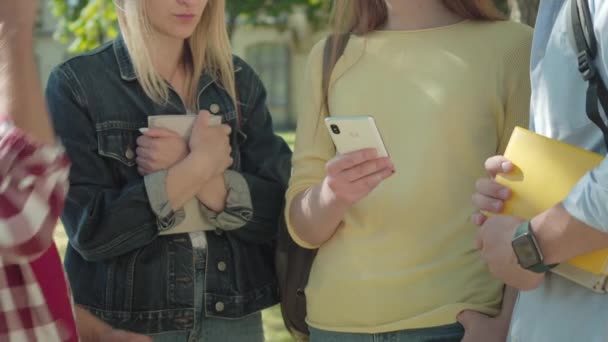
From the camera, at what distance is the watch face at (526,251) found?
1.89 meters

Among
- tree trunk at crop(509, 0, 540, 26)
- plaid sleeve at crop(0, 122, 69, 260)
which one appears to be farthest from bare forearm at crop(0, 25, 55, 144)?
tree trunk at crop(509, 0, 540, 26)

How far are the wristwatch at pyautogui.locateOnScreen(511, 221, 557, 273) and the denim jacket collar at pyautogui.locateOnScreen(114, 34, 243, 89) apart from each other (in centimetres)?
123

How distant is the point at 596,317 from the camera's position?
186 cm

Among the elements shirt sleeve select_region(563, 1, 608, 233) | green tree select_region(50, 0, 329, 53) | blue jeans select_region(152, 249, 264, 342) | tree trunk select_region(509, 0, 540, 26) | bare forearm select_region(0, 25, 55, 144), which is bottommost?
green tree select_region(50, 0, 329, 53)

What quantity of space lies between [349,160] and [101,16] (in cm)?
1096

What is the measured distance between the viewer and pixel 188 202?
271 cm

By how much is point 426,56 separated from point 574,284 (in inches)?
32.4

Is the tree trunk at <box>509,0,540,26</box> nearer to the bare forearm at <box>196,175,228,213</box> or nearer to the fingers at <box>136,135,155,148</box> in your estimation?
the bare forearm at <box>196,175,228,213</box>

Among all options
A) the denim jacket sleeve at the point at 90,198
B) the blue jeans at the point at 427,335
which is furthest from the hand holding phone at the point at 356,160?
the denim jacket sleeve at the point at 90,198

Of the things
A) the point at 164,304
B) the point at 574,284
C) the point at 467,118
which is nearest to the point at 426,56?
the point at 467,118

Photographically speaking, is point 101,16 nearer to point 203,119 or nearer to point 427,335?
point 203,119

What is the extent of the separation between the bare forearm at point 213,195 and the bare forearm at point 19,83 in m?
1.23

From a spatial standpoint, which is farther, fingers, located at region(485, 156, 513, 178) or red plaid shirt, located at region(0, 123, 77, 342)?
fingers, located at region(485, 156, 513, 178)

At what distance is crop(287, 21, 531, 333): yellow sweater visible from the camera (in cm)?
242
